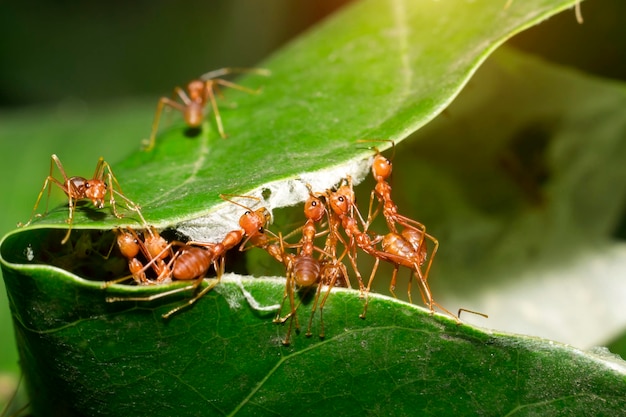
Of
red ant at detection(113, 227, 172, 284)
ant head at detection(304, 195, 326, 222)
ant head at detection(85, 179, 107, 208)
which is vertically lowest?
red ant at detection(113, 227, 172, 284)

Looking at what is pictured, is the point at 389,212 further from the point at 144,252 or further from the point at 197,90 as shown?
the point at 197,90

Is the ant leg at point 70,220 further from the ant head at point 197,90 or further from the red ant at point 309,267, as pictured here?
the ant head at point 197,90

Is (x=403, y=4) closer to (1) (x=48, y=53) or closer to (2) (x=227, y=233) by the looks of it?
(2) (x=227, y=233)

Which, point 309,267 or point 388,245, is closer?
point 309,267

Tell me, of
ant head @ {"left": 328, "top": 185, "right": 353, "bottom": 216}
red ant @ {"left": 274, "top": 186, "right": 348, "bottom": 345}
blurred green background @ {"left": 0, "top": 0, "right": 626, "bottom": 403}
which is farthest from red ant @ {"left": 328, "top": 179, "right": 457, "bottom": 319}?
blurred green background @ {"left": 0, "top": 0, "right": 626, "bottom": 403}

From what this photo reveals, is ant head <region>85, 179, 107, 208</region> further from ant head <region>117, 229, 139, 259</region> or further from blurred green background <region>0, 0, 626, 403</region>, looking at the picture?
blurred green background <region>0, 0, 626, 403</region>

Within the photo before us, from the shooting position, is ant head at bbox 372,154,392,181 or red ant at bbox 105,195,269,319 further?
ant head at bbox 372,154,392,181

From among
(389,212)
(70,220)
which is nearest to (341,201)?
(389,212)
